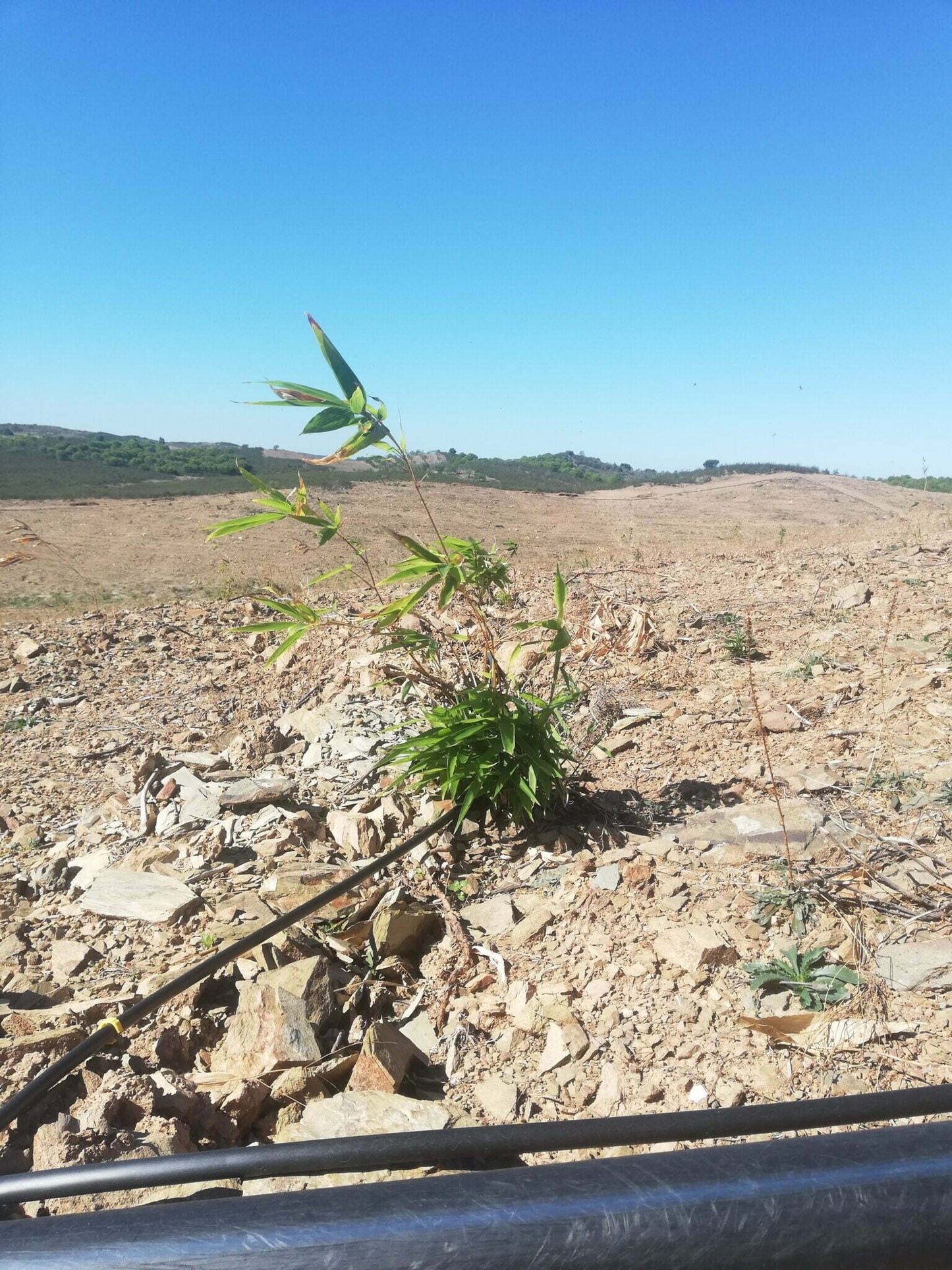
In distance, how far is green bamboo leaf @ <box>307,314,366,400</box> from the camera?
1880 millimetres

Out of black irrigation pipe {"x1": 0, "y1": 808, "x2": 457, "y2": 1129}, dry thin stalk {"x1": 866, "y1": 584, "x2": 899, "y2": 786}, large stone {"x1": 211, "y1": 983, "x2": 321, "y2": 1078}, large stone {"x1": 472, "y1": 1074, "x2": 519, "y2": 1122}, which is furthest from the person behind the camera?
dry thin stalk {"x1": 866, "y1": 584, "x2": 899, "y2": 786}

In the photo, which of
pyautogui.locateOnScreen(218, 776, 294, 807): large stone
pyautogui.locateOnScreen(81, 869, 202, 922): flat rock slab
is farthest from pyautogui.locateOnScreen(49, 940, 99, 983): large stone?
pyautogui.locateOnScreen(218, 776, 294, 807): large stone

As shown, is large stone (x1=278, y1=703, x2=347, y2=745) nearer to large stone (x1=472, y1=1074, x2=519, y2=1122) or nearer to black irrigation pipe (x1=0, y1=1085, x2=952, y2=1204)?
large stone (x1=472, y1=1074, x2=519, y2=1122)

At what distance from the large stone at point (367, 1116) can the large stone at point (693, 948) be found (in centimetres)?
64

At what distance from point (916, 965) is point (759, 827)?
0.67 metres

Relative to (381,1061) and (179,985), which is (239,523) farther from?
(381,1061)

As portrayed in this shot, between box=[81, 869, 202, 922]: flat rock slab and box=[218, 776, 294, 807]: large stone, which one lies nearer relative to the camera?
box=[81, 869, 202, 922]: flat rock slab

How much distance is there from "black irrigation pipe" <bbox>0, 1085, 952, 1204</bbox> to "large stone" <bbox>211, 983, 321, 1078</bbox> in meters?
0.92

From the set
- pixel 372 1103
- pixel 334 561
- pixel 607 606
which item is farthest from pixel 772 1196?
pixel 334 561

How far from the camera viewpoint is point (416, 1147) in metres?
0.91

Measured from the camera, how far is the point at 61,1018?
1.95 metres

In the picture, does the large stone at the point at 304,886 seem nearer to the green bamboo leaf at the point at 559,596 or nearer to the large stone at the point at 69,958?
the large stone at the point at 69,958

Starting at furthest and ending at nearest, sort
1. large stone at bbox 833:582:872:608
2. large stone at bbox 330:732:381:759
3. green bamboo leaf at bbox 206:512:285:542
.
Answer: large stone at bbox 833:582:872:608 → large stone at bbox 330:732:381:759 → green bamboo leaf at bbox 206:512:285:542

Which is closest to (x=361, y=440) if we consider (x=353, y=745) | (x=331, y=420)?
(x=331, y=420)
